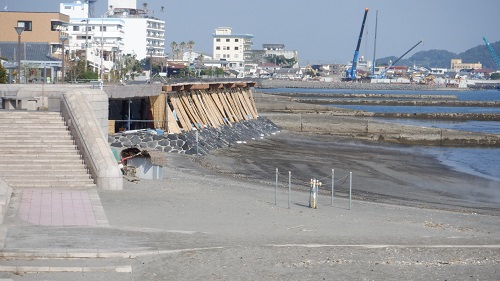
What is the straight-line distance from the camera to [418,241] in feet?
63.6

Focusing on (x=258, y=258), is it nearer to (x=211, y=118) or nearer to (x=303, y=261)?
(x=303, y=261)

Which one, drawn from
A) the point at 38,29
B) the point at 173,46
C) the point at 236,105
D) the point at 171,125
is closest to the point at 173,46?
the point at 173,46

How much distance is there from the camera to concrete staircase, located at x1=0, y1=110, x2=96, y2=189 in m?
24.1

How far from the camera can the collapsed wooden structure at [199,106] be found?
44562 mm

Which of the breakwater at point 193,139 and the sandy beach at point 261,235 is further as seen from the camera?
the breakwater at point 193,139

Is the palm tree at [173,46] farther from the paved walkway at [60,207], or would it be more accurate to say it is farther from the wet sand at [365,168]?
the paved walkway at [60,207]

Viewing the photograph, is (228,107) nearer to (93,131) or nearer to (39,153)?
(93,131)

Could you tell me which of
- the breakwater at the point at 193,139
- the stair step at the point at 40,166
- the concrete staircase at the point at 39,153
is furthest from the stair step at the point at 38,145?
the breakwater at the point at 193,139

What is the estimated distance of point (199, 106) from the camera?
53000mm

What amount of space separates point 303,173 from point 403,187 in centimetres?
466

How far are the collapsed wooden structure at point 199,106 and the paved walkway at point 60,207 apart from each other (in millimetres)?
19890

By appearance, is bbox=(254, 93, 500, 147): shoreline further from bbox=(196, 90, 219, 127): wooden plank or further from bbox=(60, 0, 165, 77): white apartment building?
bbox=(60, 0, 165, 77): white apartment building

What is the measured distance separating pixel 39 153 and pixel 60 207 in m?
4.75

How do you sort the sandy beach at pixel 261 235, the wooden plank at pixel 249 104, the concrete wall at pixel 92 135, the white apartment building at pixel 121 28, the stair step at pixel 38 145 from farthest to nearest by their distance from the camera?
the white apartment building at pixel 121 28, the wooden plank at pixel 249 104, the stair step at pixel 38 145, the concrete wall at pixel 92 135, the sandy beach at pixel 261 235
